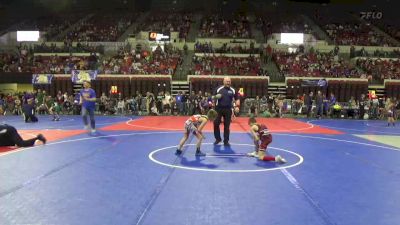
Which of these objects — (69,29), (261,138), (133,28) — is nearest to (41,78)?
(69,29)

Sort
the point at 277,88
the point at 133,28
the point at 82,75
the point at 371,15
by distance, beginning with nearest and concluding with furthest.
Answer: the point at 82,75 < the point at 277,88 < the point at 371,15 < the point at 133,28

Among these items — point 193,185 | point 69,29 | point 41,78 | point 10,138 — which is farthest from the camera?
point 69,29

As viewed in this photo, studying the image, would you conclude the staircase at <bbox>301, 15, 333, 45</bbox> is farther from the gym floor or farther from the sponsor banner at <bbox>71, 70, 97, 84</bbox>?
the gym floor

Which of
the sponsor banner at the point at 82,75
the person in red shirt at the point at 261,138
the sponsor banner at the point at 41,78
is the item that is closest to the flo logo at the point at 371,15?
the sponsor banner at the point at 82,75

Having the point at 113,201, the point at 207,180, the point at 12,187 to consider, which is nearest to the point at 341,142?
the point at 207,180

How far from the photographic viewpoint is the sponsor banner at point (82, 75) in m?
25.1

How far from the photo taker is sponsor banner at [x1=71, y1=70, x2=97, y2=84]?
2514cm

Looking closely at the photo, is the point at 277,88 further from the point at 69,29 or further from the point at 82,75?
the point at 69,29

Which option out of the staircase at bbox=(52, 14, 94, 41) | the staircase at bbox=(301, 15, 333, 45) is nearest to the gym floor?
the staircase at bbox=(301, 15, 333, 45)

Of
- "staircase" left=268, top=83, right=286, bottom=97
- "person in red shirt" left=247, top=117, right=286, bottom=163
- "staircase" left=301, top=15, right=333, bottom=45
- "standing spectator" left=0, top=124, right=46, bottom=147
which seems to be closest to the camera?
"person in red shirt" left=247, top=117, right=286, bottom=163

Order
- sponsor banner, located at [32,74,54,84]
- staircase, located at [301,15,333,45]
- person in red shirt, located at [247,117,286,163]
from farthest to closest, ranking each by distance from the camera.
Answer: staircase, located at [301,15,333,45]
sponsor banner, located at [32,74,54,84]
person in red shirt, located at [247,117,286,163]

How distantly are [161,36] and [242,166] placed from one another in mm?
26473

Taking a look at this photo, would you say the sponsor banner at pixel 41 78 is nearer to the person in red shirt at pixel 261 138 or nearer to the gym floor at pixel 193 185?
the gym floor at pixel 193 185

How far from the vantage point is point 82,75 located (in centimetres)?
2533
